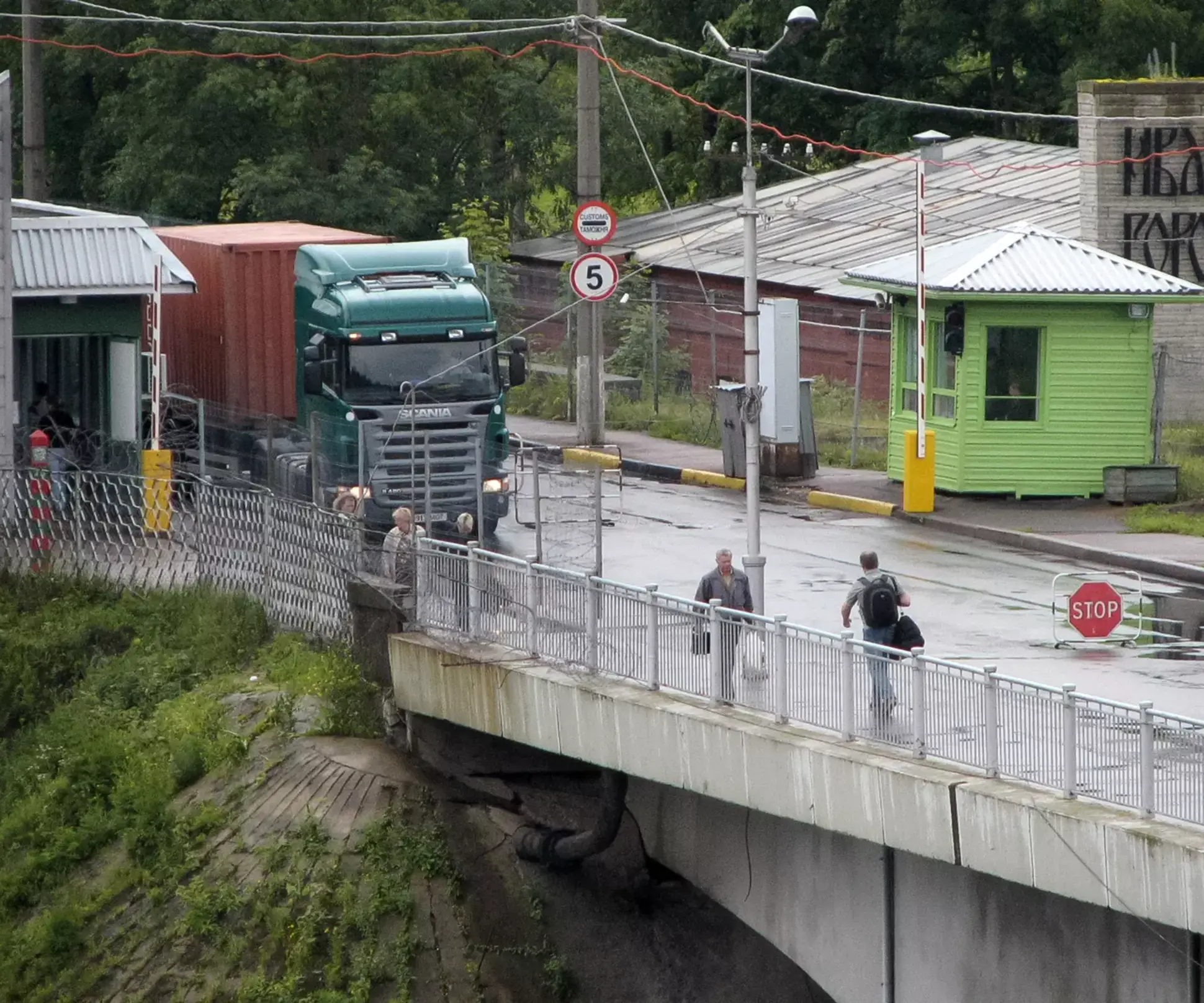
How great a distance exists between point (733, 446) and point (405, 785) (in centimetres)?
1264

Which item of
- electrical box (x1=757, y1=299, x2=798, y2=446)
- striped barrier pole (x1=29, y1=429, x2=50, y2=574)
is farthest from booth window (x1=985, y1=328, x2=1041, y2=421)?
striped barrier pole (x1=29, y1=429, x2=50, y2=574)

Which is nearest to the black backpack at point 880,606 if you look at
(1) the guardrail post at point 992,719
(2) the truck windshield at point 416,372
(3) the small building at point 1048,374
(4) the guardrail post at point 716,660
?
(4) the guardrail post at point 716,660

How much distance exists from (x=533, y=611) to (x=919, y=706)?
4.35m

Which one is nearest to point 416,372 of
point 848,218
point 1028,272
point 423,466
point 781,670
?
point 423,466

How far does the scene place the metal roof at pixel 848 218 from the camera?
40.0 m

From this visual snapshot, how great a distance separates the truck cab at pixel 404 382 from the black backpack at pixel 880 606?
739cm

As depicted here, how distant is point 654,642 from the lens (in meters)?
15.3

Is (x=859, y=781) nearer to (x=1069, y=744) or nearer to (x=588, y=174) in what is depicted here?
(x=1069, y=744)

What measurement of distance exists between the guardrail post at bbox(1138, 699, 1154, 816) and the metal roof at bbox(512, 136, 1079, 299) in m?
25.6

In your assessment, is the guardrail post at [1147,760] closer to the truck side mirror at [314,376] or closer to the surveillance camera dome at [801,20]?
the surveillance camera dome at [801,20]

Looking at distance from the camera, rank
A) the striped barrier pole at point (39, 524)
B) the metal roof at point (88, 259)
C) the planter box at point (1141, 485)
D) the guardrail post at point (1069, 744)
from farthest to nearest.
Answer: the planter box at point (1141, 485)
the metal roof at point (88, 259)
the striped barrier pole at point (39, 524)
the guardrail post at point (1069, 744)

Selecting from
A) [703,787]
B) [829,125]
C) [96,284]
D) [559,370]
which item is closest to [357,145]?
[559,370]

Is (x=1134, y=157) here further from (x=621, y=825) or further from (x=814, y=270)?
(x=621, y=825)

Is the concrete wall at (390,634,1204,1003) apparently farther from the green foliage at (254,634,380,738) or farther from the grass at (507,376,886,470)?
the grass at (507,376,886,470)
